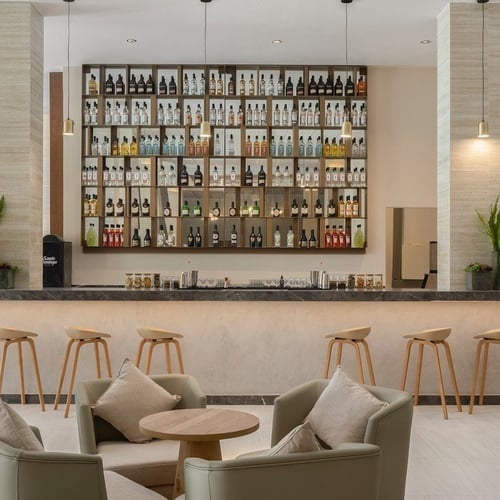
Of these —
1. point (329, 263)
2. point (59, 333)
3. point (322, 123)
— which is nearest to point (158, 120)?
point (322, 123)

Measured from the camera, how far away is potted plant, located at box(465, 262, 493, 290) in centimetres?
700

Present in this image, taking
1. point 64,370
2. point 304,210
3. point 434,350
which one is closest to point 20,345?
point 64,370

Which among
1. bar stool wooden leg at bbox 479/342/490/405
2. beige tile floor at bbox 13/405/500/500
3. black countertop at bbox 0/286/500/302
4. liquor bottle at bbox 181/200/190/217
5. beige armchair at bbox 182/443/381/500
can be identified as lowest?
beige tile floor at bbox 13/405/500/500

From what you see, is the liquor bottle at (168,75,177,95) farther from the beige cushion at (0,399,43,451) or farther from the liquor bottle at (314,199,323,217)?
the beige cushion at (0,399,43,451)

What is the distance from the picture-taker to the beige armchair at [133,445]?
3.58 metres

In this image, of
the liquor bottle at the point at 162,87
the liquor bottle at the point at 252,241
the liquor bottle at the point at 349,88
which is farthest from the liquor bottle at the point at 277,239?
the liquor bottle at the point at 162,87

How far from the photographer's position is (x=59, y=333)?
23.1 ft

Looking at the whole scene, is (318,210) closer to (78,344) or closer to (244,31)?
(244,31)

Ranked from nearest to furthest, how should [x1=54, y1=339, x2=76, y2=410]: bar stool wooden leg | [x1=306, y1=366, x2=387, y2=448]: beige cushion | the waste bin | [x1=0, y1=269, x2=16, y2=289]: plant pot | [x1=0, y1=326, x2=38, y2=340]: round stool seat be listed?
1. [x1=306, y1=366, x2=387, y2=448]: beige cushion
2. [x1=0, y1=326, x2=38, y2=340]: round stool seat
3. [x1=54, y1=339, x2=76, y2=410]: bar stool wooden leg
4. [x1=0, y1=269, x2=16, y2=289]: plant pot
5. the waste bin

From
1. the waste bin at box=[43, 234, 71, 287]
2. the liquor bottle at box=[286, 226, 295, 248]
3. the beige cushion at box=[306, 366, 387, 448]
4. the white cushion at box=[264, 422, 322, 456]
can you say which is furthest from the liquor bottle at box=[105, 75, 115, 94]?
the white cushion at box=[264, 422, 322, 456]

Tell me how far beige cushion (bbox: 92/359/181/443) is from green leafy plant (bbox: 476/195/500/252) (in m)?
4.03

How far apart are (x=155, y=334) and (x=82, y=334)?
631 millimetres

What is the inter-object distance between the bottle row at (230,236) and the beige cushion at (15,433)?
21.8 feet

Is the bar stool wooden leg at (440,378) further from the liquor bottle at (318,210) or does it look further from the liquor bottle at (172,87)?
the liquor bottle at (172,87)
